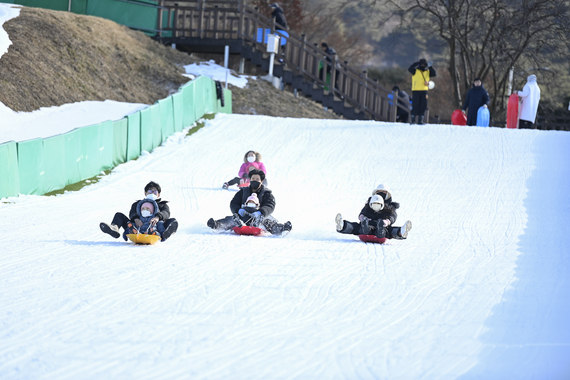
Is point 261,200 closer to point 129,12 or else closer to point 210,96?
point 210,96

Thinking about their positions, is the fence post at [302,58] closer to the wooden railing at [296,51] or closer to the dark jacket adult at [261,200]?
the wooden railing at [296,51]

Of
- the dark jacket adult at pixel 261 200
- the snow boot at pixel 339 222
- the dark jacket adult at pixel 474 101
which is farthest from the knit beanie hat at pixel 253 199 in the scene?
the dark jacket adult at pixel 474 101

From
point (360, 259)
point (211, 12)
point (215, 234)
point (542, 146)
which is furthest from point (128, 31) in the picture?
point (360, 259)

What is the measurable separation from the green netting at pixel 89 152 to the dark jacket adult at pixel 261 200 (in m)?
5.17

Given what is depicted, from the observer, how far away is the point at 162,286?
607 centimetres

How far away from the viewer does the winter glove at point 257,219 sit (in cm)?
891

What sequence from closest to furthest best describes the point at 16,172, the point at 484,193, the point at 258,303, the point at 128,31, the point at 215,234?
the point at 258,303, the point at 215,234, the point at 16,172, the point at 484,193, the point at 128,31

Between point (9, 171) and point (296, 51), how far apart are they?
16520 mm

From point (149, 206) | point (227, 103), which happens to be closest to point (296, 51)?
point (227, 103)

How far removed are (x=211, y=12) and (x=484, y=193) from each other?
17.4m

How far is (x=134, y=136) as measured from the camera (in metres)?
16.0

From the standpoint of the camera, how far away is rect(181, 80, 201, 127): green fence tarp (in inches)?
774

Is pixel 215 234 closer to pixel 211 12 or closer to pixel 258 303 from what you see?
pixel 258 303

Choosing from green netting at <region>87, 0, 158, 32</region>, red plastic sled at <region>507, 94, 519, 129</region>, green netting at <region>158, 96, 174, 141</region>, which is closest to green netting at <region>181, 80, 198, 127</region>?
green netting at <region>158, 96, 174, 141</region>
